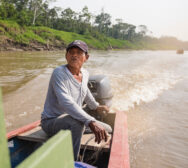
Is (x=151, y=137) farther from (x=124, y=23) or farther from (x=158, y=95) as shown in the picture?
(x=124, y=23)

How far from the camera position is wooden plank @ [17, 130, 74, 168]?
1.55ft

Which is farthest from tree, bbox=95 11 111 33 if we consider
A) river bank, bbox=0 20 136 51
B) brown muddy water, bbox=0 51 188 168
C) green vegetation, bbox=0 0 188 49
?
brown muddy water, bbox=0 51 188 168

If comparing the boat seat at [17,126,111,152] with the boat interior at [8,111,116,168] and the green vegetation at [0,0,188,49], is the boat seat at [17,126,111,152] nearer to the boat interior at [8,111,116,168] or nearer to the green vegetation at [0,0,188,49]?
the boat interior at [8,111,116,168]

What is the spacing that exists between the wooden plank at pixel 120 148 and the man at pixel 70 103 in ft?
0.75

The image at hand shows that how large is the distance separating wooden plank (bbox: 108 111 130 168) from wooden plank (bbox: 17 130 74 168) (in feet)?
3.73

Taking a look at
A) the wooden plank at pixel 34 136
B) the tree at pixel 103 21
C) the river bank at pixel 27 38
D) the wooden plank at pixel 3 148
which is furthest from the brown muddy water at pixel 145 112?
the tree at pixel 103 21

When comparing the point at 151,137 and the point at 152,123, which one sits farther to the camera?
the point at 152,123

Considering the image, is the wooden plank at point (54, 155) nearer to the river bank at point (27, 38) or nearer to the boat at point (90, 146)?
the boat at point (90, 146)

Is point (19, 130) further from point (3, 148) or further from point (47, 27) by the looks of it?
point (47, 27)

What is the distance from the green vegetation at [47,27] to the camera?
997 inches

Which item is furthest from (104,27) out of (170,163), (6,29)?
(170,163)

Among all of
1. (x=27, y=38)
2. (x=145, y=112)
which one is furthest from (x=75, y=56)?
(x=27, y=38)

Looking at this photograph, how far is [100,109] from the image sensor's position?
7.95 feet

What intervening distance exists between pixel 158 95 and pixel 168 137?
3.11 metres
